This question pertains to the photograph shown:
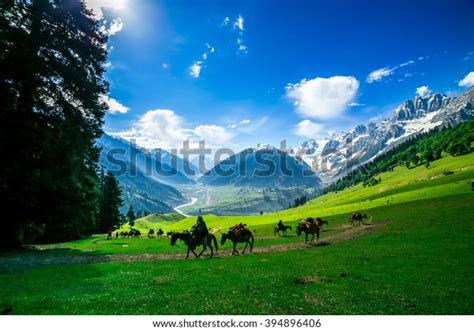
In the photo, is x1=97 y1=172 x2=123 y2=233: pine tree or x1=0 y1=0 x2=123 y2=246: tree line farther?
x1=97 y1=172 x2=123 y2=233: pine tree

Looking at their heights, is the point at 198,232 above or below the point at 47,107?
below

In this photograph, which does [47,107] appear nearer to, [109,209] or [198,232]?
[198,232]

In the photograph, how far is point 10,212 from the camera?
31.6 m

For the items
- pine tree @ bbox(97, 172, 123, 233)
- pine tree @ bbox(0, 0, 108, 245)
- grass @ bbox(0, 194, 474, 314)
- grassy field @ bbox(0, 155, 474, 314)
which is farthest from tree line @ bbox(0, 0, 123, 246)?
pine tree @ bbox(97, 172, 123, 233)

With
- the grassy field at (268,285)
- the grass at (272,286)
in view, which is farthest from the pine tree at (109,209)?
the grass at (272,286)

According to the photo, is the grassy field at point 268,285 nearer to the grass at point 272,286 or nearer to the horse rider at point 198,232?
the grass at point 272,286

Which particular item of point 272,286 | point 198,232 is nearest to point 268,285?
point 272,286

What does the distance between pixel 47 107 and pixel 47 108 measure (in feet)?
0.34

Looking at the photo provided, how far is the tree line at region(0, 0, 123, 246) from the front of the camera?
91.0ft

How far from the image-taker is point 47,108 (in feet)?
101

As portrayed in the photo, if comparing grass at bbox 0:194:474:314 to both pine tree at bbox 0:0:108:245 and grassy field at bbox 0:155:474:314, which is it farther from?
pine tree at bbox 0:0:108:245

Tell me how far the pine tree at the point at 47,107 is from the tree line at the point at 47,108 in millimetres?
77

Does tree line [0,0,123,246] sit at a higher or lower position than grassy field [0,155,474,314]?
higher

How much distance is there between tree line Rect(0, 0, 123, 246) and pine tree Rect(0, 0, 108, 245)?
A: 77 millimetres
